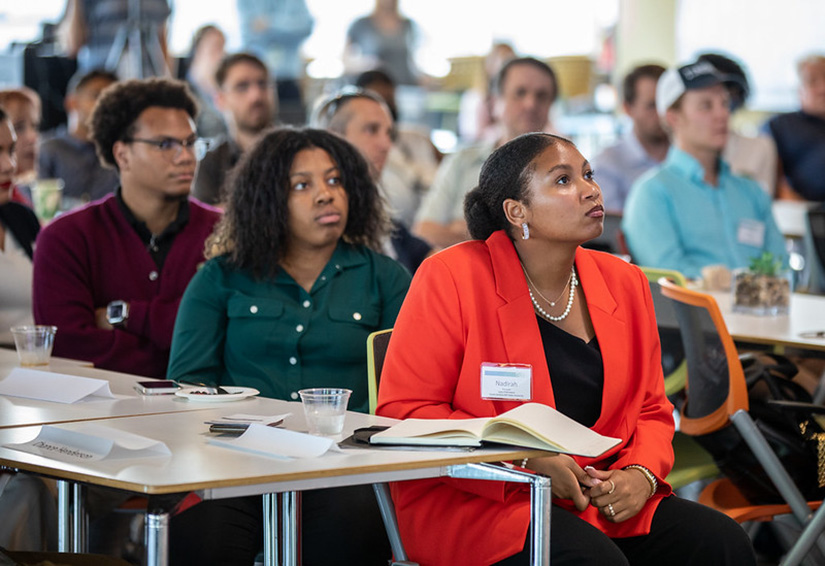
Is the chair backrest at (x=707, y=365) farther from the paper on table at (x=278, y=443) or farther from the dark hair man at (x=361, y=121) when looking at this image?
the dark hair man at (x=361, y=121)

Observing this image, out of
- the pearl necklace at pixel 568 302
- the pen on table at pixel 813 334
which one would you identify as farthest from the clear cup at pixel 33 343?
the pen on table at pixel 813 334

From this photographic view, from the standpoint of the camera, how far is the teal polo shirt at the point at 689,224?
4547mm

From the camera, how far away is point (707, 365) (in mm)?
2947

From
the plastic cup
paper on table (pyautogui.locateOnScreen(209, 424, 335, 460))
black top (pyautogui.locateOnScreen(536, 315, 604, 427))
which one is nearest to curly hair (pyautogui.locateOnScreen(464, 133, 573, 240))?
black top (pyautogui.locateOnScreen(536, 315, 604, 427))

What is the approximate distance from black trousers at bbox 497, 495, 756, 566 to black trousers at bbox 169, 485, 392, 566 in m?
0.47

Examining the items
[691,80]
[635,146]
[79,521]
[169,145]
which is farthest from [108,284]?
[635,146]

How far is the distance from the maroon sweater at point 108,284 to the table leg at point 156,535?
1.75 metres

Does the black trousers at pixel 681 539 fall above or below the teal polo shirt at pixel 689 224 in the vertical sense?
below

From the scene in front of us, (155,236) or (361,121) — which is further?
(361,121)

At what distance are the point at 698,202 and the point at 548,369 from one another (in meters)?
2.52

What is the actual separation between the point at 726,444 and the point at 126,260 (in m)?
1.95

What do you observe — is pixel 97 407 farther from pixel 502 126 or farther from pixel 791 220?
pixel 791 220

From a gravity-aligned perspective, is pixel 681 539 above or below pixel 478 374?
below

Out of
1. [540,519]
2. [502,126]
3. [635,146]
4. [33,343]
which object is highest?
[502,126]
